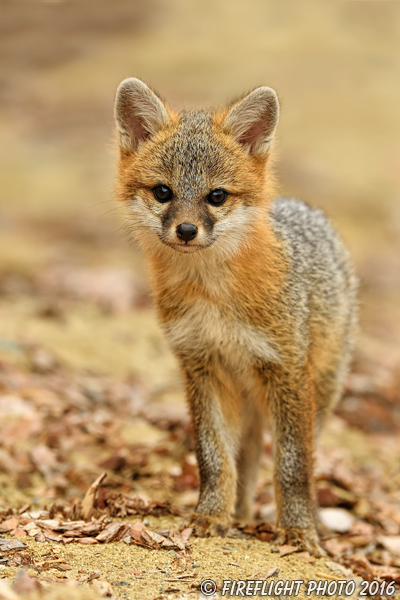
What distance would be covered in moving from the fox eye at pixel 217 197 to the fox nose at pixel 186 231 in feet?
1.24

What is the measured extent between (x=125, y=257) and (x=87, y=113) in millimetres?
15444

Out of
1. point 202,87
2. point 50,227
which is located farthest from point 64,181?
point 202,87

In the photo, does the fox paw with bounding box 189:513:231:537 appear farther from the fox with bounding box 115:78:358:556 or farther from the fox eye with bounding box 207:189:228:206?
the fox eye with bounding box 207:189:228:206

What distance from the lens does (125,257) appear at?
47.7 ft

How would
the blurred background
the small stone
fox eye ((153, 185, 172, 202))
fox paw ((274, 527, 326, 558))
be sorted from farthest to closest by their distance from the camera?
the blurred background < the small stone < fox paw ((274, 527, 326, 558)) < fox eye ((153, 185, 172, 202))

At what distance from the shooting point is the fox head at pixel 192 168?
528 cm

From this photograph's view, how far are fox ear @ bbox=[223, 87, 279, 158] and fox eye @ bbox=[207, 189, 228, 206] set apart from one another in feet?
1.78

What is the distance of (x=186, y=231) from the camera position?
5.06 meters

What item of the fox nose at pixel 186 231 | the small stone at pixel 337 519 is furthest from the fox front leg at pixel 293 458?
the fox nose at pixel 186 231

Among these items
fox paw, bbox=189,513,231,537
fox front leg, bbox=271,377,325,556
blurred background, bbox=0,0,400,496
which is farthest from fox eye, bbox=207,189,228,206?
fox paw, bbox=189,513,231,537

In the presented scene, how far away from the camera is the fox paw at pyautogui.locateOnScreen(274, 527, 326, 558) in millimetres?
5547

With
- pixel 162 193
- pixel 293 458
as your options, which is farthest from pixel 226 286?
pixel 293 458

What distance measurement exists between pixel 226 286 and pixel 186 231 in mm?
644

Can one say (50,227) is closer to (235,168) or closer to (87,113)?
(235,168)
